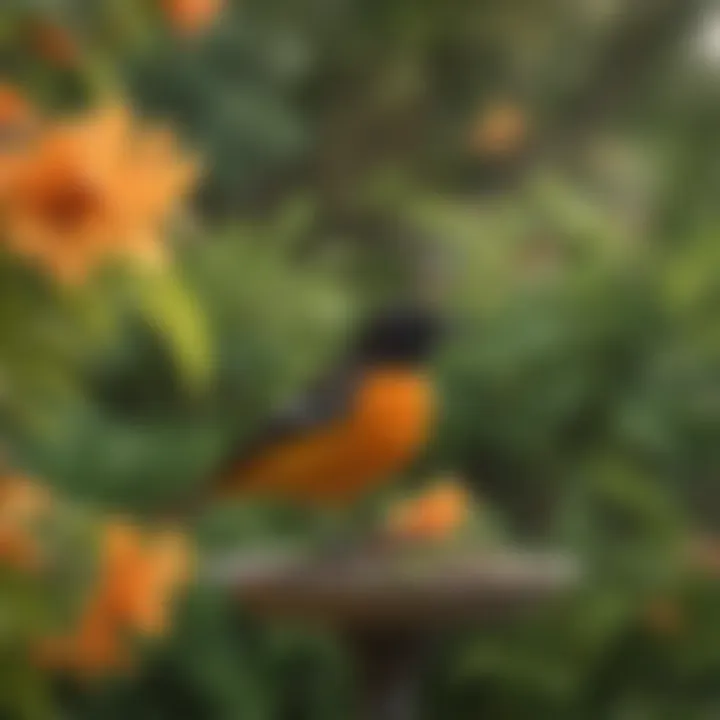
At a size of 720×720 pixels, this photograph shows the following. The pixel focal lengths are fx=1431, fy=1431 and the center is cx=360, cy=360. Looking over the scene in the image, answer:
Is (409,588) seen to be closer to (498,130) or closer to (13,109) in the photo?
(13,109)

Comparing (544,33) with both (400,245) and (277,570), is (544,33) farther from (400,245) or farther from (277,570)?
(277,570)

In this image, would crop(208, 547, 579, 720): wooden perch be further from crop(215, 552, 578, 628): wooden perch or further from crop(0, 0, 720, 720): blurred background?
crop(0, 0, 720, 720): blurred background

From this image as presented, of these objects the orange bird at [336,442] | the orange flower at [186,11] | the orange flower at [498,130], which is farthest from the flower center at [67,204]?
the orange flower at [498,130]

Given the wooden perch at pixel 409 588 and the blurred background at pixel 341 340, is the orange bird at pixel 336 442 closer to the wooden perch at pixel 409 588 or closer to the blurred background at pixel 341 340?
the blurred background at pixel 341 340

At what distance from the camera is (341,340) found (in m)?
0.93

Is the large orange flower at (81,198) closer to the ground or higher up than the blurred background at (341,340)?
closer to the ground

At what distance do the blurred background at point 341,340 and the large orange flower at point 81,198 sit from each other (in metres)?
0.04

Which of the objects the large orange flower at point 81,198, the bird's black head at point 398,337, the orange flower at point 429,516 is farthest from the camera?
the bird's black head at point 398,337

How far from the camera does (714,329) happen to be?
0.93 metres

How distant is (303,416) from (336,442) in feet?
0.20

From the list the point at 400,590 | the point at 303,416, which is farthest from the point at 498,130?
the point at 400,590

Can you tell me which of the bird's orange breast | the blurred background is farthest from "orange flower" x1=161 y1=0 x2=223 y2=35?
the bird's orange breast

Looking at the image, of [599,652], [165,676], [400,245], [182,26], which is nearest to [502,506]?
[599,652]

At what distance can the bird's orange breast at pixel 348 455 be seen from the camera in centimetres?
95
